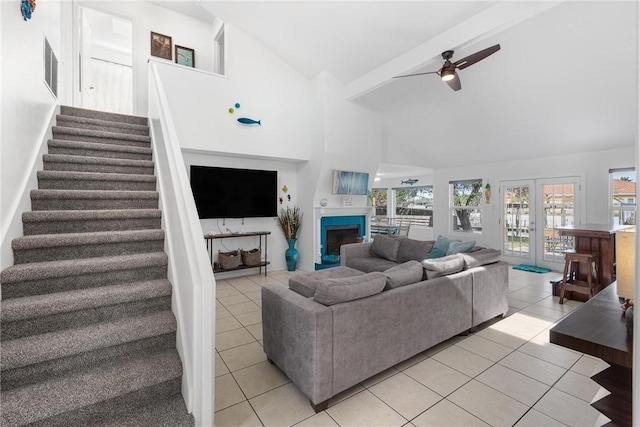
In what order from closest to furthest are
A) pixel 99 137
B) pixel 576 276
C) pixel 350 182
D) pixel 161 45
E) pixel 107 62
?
pixel 99 137
pixel 576 276
pixel 161 45
pixel 107 62
pixel 350 182

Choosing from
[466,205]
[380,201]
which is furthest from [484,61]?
[380,201]

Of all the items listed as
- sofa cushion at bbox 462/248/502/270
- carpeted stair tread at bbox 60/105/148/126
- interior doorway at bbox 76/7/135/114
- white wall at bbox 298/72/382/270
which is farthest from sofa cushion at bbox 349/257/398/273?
interior doorway at bbox 76/7/135/114

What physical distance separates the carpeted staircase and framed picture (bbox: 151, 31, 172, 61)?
3.47 m

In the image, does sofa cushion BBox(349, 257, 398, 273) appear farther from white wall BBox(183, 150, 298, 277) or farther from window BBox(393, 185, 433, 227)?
window BBox(393, 185, 433, 227)

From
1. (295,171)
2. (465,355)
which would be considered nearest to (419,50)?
(295,171)

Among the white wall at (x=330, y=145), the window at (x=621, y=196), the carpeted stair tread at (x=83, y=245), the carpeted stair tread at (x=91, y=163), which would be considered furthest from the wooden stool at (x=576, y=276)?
the carpeted stair tread at (x=91, y=163)

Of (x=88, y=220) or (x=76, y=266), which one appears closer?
(x=76, y=266)

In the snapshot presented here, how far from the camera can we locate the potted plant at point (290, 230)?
5.89 metres

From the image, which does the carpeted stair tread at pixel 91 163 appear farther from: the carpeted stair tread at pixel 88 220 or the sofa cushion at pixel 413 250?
the sofa cushion at pixel 413 250

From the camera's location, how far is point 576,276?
4285 millimetres

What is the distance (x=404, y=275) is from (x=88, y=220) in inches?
104

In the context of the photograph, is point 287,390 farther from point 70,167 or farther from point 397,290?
point 70,167

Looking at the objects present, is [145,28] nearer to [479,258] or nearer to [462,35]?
[462,35]

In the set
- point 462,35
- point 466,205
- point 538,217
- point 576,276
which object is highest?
point 462,35
